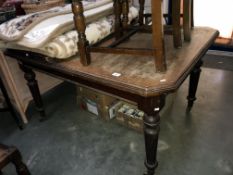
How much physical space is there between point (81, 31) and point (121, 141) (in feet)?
2.77

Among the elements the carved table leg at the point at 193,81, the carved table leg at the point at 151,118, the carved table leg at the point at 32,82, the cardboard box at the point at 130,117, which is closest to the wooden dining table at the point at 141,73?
the carved table leg at the point at 151,118

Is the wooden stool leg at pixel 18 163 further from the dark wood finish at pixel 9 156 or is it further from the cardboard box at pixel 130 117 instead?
the cardboard box at pixel 130 117

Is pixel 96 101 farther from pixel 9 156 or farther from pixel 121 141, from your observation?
pixel 9 156

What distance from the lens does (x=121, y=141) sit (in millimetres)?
1527

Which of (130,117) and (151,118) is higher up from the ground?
(151,118)

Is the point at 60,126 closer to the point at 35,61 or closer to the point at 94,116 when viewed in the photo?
the point at 94,116

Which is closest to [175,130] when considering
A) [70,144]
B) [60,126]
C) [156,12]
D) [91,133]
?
[91,133]

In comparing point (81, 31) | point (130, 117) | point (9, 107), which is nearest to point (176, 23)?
point (81, 31)

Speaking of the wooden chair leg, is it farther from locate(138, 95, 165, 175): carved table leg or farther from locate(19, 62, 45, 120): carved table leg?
locate(19, 62, 45, 120): carved table leg

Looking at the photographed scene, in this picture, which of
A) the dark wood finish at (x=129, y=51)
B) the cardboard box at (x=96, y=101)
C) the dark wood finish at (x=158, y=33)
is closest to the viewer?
the dark wood finish at (x=158, y=33)

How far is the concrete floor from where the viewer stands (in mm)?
1339

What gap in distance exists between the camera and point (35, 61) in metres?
1.23

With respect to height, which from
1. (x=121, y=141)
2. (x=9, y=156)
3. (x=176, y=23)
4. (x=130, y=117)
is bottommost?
(x=121, y=141)

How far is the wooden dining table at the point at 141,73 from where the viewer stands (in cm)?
89
